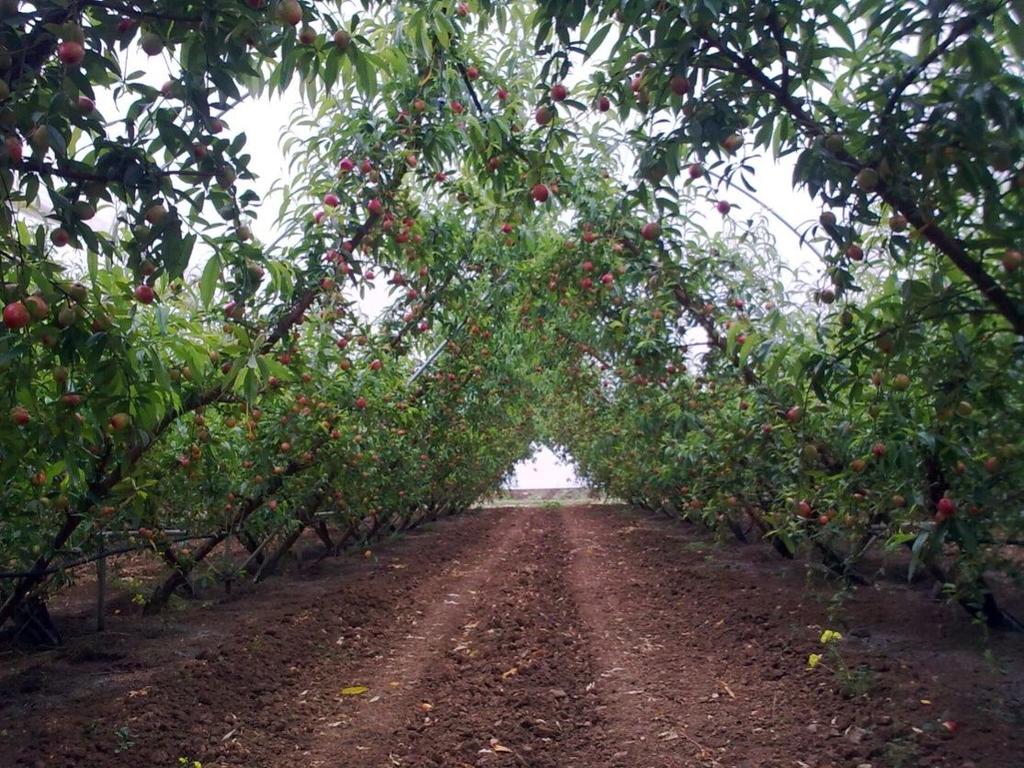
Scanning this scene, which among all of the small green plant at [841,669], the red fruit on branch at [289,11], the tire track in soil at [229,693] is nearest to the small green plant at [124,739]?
the tire track in soil at [229,693]

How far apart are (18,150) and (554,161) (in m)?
1.64

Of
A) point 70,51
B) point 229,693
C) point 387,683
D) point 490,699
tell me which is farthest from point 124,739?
point 70,51

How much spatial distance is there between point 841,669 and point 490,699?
5.86ft

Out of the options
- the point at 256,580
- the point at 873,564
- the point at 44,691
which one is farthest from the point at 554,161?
the point at 256,580

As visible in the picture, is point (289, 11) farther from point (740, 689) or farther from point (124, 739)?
point (740, 689)

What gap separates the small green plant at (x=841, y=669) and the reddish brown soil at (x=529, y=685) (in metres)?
0.04

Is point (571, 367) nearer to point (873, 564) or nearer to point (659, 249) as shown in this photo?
point (873, 564)

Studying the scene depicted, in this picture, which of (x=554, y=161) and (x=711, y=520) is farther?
(x=711, y=520)

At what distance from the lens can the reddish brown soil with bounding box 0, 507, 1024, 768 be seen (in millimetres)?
3455

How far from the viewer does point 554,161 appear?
113 inches

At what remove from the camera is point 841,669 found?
420 centimetres

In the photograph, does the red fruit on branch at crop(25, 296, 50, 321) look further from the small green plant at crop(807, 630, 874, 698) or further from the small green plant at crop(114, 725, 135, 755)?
the small green plant at crop(807, 630, 874, 698)

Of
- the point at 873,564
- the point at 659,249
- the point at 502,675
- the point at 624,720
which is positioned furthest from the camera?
the point at 873,564

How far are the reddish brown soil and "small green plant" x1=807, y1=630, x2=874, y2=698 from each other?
0.04 metres
